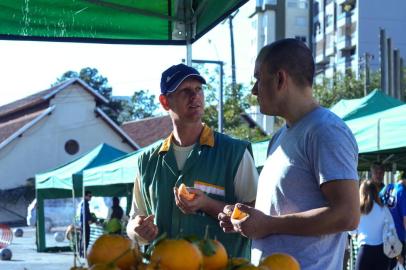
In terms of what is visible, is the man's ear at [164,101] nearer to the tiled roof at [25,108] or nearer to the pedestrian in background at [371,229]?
the pedestrian in background at [371,229]

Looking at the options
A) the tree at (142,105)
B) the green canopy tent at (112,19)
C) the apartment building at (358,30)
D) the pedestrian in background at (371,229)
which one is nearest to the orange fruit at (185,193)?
the green canopy tent at (112,19)

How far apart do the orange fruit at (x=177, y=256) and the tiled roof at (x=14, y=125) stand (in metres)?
52.7

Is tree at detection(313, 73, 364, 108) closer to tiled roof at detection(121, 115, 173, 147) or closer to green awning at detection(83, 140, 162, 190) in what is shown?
tiled roof at detection(121, 115, 173, 147)

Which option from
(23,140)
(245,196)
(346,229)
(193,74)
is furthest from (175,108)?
(23,140)

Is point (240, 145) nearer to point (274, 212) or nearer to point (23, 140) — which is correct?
point (274, 212)

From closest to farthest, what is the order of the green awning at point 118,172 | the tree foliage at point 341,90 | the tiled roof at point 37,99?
the green awning at point 118,172 < the tree foliage at point 341,90 < the tiled roof at point 37,99

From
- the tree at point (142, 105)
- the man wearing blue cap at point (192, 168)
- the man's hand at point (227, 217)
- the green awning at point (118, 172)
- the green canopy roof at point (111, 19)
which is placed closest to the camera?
the man's hand at point (227, 217)

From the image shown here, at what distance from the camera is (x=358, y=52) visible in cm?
6025

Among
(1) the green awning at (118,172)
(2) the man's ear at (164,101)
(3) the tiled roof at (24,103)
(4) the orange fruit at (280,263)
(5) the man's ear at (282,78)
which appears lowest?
(1) the green awning at (118,172)

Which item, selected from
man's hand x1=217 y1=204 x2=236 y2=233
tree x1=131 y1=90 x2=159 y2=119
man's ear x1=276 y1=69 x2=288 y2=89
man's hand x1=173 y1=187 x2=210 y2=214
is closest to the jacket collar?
man's hand x1=173 y1=187 x2=210 y2=214

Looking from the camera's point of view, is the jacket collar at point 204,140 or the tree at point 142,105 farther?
the tree at point 142,105

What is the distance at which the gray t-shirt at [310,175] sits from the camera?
2516mm

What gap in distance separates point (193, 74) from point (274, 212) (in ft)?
3.24

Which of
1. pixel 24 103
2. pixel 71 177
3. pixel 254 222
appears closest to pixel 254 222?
pixel 254 222
